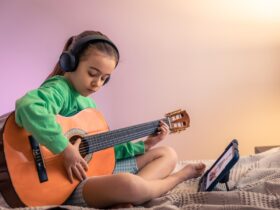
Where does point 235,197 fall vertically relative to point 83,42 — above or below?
below

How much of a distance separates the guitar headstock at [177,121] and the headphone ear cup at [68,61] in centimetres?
46

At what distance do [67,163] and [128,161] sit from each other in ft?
1.07

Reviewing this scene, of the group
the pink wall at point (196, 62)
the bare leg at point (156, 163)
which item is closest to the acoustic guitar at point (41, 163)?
the bare leg at point (156, 163)

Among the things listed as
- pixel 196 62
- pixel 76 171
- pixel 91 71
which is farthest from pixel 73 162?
pixel 196 62

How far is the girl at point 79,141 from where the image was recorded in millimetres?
809

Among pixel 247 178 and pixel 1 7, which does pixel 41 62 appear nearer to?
pixel 1 7

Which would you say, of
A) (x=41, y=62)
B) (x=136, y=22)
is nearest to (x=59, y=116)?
(x=41, y=62)

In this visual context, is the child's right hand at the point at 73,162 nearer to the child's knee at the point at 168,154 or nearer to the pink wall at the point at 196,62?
the child's knee at the point at 168,154

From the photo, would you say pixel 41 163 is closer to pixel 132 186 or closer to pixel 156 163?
pixel 132 186

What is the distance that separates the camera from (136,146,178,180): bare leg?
3.44 feet

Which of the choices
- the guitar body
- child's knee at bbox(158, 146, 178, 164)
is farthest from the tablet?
the guitar body

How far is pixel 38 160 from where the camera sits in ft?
2.74

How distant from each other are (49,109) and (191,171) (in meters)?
0.46

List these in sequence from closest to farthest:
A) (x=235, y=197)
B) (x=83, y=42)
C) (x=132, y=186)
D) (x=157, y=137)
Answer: (x=235, y=197) < (x=132, y=186) < (x=83, y=42) < (x=157, y=137)
